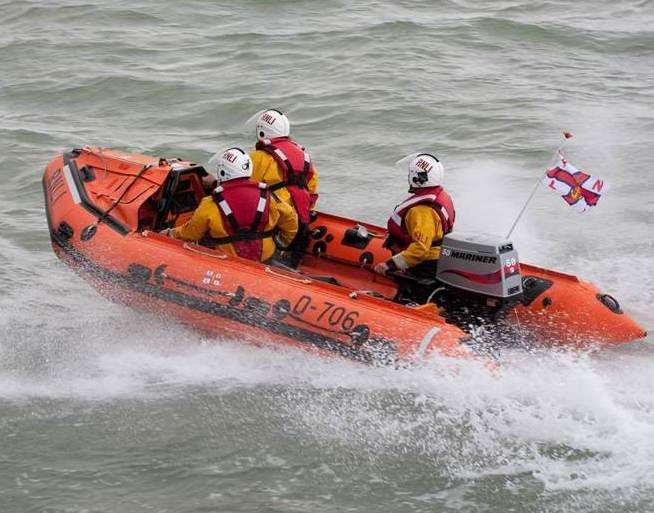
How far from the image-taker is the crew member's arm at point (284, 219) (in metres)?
7.65

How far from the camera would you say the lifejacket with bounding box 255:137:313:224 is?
816 cm

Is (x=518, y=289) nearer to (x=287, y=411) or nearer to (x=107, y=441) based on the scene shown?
(x=287, y=411)

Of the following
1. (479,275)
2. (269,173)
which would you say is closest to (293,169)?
(269,173)

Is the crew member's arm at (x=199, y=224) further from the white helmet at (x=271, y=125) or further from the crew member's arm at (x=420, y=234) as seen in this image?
the crew member's arm at (x=420, y=234)

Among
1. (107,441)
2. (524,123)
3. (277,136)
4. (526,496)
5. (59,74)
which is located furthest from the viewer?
(59,74)

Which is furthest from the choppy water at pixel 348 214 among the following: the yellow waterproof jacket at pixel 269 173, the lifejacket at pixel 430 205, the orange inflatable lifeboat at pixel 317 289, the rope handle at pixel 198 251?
the yellow waterproof jacket at pixel 269 173

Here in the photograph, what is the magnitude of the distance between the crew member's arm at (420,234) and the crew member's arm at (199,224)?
4.23ft

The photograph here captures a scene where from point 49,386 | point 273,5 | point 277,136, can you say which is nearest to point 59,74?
point 273,5

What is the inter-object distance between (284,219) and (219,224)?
46cm

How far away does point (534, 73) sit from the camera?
49.3ft

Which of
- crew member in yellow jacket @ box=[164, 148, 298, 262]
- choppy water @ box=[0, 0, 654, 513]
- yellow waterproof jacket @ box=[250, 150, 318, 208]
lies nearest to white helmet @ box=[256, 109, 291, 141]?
yellow waterproof jacket @ box=[250, 150, 318, 208]

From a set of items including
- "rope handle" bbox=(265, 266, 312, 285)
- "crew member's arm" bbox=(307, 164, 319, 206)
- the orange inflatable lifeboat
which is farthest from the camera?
"crew member's arm" bbox=(307, 164, 319, 206)

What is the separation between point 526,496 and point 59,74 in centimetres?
1054

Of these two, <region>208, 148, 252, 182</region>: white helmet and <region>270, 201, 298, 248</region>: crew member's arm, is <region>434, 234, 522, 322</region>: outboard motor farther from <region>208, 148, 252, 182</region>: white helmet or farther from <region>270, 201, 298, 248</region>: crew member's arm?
→ <region>208, 148, 252, 182</region>: white helmet
